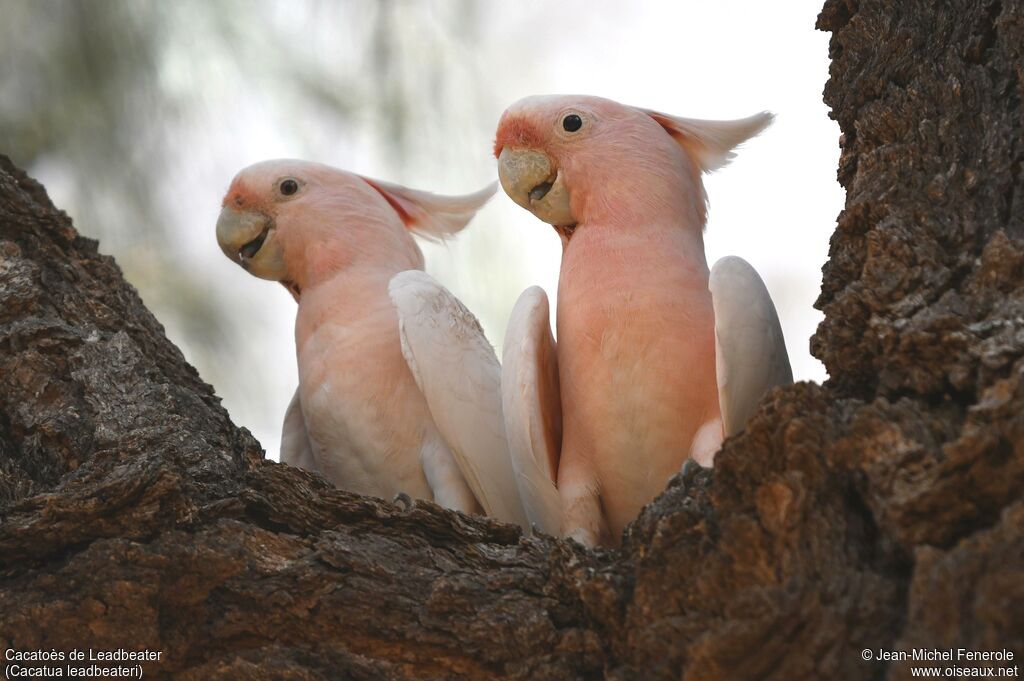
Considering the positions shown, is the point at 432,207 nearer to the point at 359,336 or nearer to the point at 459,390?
the point at 359,336

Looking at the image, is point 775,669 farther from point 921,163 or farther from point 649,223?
point 649,223

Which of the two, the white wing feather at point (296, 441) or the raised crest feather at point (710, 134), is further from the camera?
the white wing feather at point (296, 441)

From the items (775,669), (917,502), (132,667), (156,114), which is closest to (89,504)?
(132,667)

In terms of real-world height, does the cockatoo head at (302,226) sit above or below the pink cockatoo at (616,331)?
above

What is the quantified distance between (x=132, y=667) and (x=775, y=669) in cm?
123

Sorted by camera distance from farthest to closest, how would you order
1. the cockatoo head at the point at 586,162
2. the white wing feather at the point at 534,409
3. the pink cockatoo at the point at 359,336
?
1. the pink cockatoo at the point at 359,336
2. the cockatoo head at the point at 586,162
3. the white wing feather at the point at 534,409

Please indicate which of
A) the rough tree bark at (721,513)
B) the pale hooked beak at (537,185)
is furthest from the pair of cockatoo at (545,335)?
the rough tree bark at (721,513)

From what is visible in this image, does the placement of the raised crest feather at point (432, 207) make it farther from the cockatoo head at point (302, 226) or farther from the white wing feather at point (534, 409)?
the white wing feather at point (534, 409)

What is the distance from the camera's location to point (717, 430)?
10.5 ft

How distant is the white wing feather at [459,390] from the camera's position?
366 centimetres

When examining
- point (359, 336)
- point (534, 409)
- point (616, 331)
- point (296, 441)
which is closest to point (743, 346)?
point (616, 331)

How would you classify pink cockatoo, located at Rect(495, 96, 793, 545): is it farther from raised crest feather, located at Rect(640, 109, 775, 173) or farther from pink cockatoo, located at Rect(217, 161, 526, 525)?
pink cockatoo, located at Rect(217, 161, 526, 525)

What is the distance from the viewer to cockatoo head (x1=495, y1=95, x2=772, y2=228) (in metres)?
3.61

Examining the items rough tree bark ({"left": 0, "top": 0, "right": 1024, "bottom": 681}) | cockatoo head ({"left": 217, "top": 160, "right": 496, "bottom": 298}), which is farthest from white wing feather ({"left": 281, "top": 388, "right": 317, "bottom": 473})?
rough tree bark ({"left": 0, "top": 0, "right": 1024, "bottom": 681})
